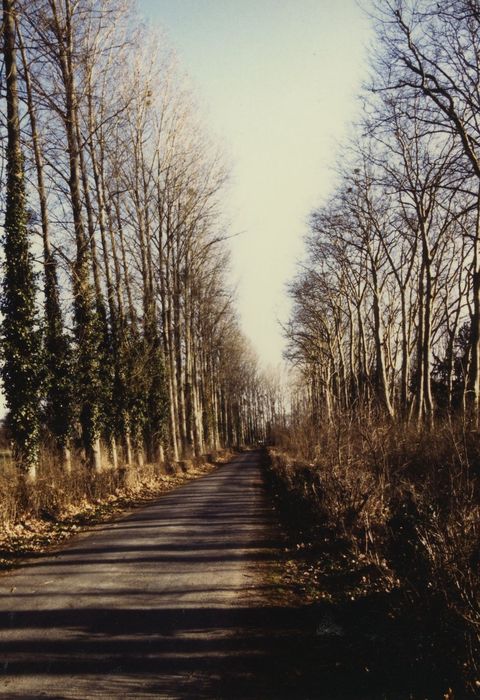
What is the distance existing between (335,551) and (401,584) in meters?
2.46

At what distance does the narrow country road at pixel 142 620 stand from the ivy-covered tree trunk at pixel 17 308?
3.59 m

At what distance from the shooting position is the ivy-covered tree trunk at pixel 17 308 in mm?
11836

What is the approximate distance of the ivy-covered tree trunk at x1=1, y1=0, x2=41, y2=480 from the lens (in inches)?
466

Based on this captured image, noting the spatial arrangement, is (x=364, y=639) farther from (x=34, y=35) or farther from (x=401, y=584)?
(x=34, y=35)

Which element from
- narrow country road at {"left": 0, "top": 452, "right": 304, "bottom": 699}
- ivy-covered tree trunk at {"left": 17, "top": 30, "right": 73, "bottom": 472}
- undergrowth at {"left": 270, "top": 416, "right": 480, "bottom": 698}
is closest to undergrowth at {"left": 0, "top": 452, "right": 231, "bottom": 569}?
narrow country road at {"left": 0, "top": 452, "right": 304, "bottom": 699}

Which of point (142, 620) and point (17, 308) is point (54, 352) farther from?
point (142, 620)

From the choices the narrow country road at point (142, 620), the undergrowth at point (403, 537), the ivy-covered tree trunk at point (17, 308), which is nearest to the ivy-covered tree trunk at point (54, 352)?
the ivy-covered tree trunk at point (17, 308)

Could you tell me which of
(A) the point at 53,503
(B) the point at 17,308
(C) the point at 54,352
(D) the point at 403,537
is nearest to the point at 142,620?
(D) the point at 403,537

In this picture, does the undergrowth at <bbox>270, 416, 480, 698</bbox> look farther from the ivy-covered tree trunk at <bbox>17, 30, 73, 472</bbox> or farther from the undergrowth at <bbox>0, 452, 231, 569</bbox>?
the ivy-covered tree trunk at <bbox>17, 30, 73, 472</bbox>

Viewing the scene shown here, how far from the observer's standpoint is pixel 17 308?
12.5 meters

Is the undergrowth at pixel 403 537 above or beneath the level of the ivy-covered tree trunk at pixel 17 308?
beneath

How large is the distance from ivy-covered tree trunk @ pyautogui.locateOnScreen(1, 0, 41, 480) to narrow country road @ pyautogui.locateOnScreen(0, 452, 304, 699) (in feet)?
11.8

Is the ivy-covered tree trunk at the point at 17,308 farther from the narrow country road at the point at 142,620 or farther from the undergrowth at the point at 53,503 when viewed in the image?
the narrow country road at the point at 142,620

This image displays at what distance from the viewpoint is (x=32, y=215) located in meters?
13.9
